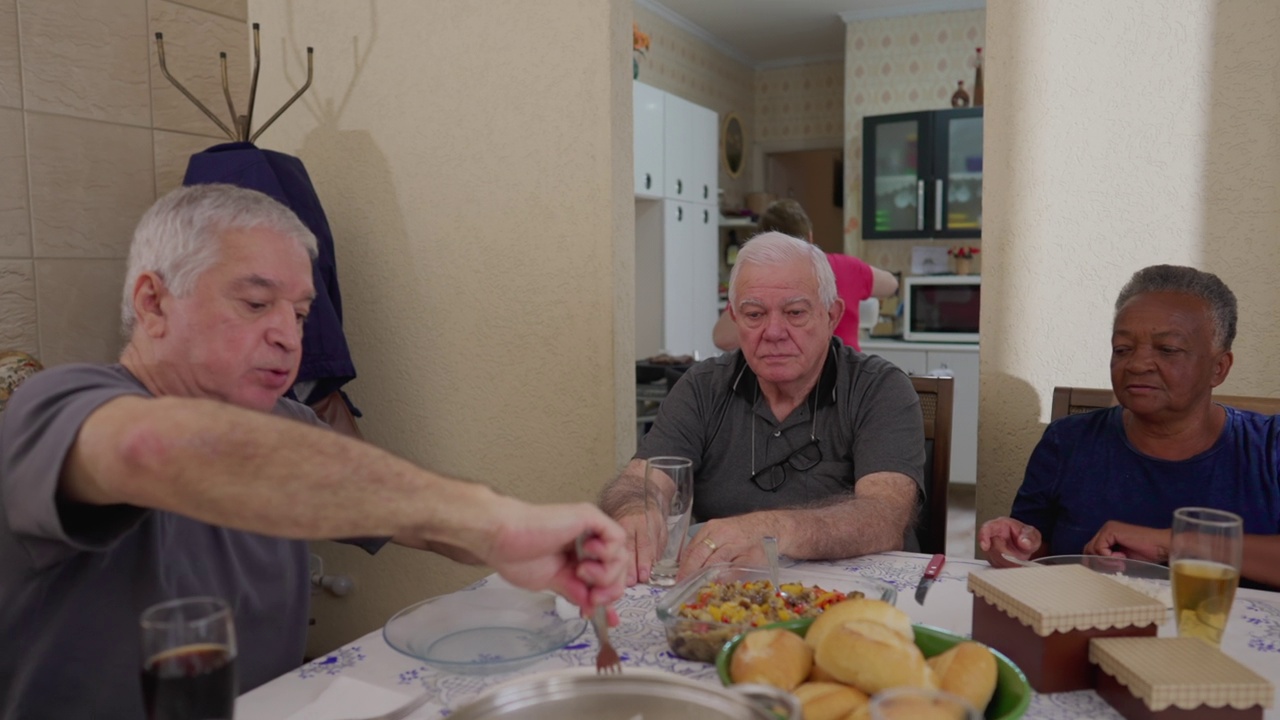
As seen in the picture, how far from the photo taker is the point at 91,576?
1.09 metres

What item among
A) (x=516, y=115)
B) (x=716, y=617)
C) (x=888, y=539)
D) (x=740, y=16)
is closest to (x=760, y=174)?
(x=740, y=16)

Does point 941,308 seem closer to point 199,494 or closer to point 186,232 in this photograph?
point 186,232

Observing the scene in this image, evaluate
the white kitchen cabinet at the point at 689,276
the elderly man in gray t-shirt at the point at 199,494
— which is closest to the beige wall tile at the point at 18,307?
the elderly man in gray t-shirt at the point at 199,494

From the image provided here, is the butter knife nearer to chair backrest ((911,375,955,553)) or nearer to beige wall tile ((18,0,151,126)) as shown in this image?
Answer: chair backrest ((911,375,955,553))

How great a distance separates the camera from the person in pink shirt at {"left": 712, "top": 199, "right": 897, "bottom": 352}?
323 cm

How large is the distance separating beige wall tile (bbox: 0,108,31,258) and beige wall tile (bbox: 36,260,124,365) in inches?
3.1

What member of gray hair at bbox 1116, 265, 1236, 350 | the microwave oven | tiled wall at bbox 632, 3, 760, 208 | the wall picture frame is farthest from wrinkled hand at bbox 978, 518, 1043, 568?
the wall picture frame

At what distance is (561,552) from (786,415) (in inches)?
44.1

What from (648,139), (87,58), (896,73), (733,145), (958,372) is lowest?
(958,372)

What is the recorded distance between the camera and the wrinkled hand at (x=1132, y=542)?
1.43m

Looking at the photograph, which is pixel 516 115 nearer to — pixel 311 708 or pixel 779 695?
pixel 311 708

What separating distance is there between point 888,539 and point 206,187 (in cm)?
118

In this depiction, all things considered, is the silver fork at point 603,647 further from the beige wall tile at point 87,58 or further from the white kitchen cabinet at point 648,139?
the white kitchen cabinet at point 648,139

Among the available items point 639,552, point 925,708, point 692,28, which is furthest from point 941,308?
point 925,708
